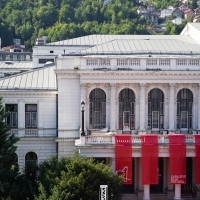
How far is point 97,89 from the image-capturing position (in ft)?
194

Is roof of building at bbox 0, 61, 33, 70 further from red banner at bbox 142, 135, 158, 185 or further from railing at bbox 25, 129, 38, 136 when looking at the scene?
red banner at bbox 142, 135, 158, 185

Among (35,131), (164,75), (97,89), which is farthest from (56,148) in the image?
(164,75)

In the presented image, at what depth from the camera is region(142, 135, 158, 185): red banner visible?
183 feet

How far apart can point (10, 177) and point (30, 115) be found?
11.8m

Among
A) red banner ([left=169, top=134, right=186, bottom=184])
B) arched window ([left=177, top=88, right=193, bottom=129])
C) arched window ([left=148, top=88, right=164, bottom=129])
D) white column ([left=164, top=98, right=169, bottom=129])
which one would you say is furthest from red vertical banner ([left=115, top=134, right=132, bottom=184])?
arched window ([left=177, top=88, right=193, bottom=129])

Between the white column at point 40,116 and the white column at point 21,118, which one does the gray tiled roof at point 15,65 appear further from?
the white column at point 40,116

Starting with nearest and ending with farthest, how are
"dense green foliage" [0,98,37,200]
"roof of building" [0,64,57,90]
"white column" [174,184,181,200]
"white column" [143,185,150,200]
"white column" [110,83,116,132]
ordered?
1. "dense green foliage" [0,98,37,200]
2. "white column" [143,185,150,200]
3. "white column" [174,184,181,200]
4. "white column" [110,83,116,132]
5. "roof of building" [0,64,57,90]

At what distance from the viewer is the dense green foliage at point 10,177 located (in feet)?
161

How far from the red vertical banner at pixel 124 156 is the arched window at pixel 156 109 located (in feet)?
15.2

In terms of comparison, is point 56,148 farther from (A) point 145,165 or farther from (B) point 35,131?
(A) point 145,165

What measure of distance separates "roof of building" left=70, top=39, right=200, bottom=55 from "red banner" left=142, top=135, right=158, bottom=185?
28.0 feet

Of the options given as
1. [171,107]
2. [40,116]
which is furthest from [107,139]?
[40,116]

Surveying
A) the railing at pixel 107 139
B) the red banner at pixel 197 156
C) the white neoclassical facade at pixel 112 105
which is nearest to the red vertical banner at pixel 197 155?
the red banner at pixel 197 156

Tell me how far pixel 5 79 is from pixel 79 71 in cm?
814
